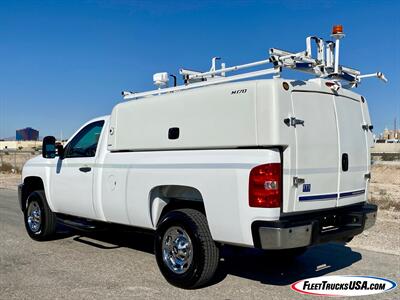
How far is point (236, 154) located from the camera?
4.91 m

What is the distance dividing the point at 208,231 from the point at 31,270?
2495 mm

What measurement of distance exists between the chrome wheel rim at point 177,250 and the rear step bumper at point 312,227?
38.4 inches

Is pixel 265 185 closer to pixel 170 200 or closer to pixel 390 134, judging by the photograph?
pixel 170 200

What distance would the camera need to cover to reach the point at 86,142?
23.8 feet

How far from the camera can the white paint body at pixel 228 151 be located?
4801 millimetres

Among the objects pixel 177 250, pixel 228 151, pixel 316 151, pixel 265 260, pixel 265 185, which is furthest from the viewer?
pixel 265 260

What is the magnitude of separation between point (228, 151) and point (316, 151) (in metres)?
0.97

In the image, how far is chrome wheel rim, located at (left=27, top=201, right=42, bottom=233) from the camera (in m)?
8.02

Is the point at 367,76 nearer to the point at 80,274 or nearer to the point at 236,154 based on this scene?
the point at 236,154

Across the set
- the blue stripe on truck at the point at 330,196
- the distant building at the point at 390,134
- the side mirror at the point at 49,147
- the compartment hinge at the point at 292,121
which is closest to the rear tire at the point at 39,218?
the side mirror at the point at 49,147

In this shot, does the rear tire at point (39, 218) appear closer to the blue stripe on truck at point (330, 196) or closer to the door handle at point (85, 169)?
the door handle at point (85, 169)

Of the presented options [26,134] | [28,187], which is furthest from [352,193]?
[26,134]

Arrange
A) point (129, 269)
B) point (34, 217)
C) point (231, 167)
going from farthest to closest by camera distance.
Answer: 1. point (34, 217)
2. point (129, 269)
3. point (231, 167)

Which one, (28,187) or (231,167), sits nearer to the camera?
(231,167)
